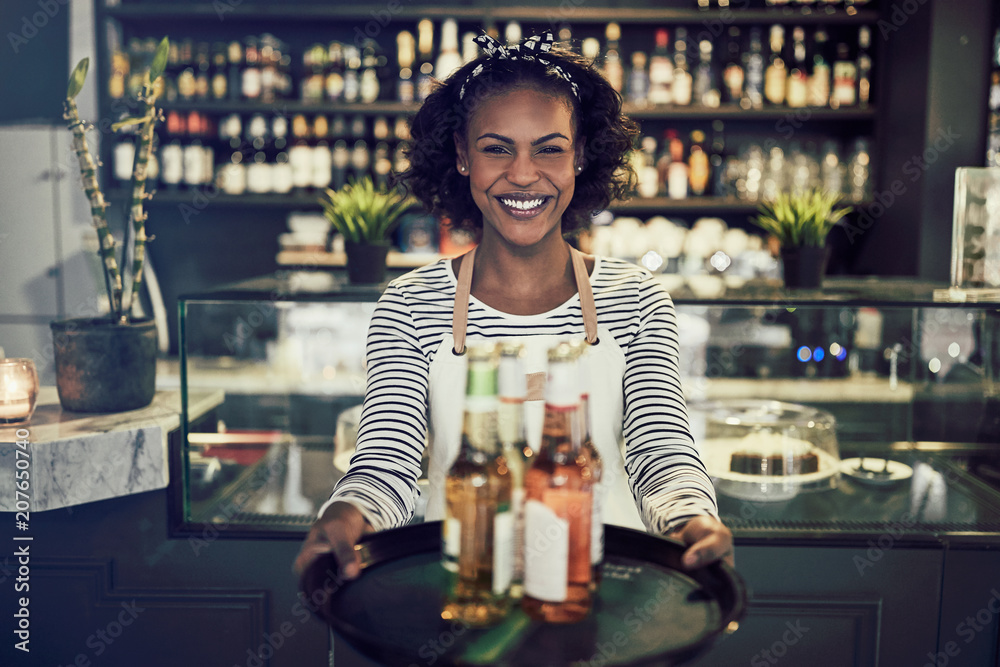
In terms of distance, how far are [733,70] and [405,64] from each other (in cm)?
144

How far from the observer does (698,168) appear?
11.9 ft

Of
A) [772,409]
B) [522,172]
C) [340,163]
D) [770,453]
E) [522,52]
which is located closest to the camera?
[522,172]

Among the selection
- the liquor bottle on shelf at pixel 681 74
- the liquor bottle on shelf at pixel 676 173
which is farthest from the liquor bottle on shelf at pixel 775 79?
the liquor bottle on shelf at pixel 676 173

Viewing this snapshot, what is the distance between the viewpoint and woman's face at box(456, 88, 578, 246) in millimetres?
1188

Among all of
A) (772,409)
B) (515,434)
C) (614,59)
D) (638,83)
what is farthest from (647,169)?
(515,434)

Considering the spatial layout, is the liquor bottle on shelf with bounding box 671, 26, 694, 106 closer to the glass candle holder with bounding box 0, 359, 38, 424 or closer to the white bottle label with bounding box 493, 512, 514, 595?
the glass candle holder with bounding box 0, 359, 38, 424

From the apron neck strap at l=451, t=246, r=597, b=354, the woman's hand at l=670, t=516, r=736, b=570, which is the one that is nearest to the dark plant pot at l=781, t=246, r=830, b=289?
Answer: the apron neck strap at l=451, t=246, r=597, b=354

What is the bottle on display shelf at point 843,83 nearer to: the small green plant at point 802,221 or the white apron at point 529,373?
the small green plant at point 802,221

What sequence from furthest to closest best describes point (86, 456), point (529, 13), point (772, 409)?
point (529, 13), point (772, 409), point (86, 456)

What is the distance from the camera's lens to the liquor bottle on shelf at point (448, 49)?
11.4ft

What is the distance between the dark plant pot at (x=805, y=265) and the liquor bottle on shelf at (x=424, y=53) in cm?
215

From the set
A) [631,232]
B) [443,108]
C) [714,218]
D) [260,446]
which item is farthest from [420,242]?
[443,108]

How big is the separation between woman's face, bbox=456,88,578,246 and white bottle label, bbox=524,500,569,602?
1.92ft

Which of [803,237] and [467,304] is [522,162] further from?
[803,237]
